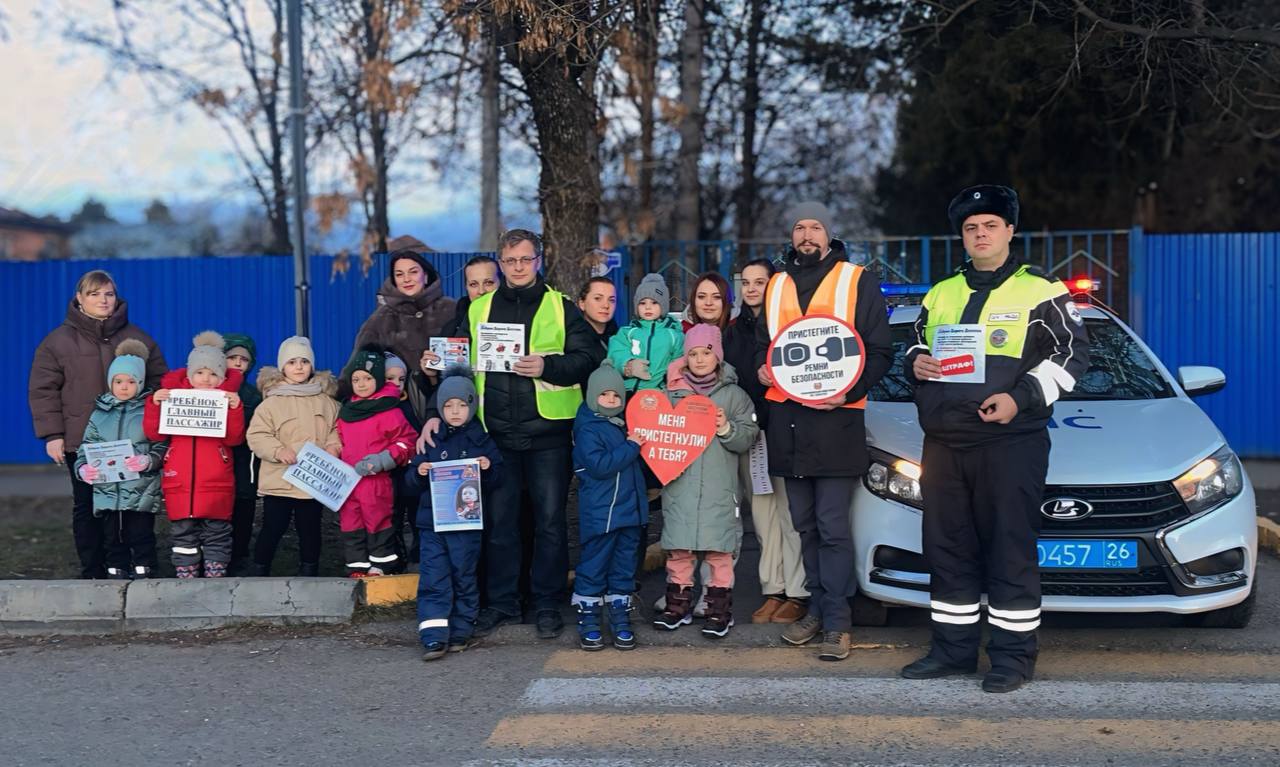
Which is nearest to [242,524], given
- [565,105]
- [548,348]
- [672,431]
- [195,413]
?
[195,413]

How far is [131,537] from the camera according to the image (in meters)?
6.81

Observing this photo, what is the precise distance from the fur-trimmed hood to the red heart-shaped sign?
6.33 ft

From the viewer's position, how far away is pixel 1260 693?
192 inches

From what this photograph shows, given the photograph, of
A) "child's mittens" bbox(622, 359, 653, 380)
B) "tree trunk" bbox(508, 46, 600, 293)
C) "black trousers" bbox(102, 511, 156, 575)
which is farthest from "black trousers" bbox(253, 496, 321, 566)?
"tree trunk" bbox(508, 46, 600, 293)

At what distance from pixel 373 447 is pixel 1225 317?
9076 millimetres

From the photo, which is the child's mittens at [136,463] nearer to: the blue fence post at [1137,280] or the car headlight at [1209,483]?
the car headlight at [1209,483]

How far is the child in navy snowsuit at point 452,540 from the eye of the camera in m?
5.77

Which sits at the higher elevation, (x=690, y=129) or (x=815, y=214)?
(x=690, y=129)

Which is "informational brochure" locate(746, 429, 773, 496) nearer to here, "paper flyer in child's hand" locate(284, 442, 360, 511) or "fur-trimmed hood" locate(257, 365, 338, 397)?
"paper flyer in child's hand" locate(284, 442, 360, 511)

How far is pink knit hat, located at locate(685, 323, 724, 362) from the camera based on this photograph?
582cm

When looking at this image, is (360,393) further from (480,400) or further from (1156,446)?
(1156,446)

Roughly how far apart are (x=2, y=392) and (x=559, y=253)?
7.94 meters

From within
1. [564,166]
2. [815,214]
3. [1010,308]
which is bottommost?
[1010,308]

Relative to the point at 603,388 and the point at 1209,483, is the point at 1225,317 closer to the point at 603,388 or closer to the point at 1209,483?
the point at 1209,483
